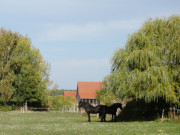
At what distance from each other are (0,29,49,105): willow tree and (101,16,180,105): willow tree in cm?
3520

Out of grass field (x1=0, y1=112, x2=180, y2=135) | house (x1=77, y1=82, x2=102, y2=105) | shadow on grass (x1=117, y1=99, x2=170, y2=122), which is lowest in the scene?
grass field (x1=0, y1=112, x2=180, y2=135)

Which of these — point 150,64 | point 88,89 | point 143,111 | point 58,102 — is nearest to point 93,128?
point 150,64

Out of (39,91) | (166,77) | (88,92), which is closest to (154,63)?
(166,77)

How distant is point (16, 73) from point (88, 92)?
32.1 m

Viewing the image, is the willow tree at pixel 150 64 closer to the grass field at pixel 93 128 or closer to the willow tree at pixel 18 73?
the grass field at pixel 93 128

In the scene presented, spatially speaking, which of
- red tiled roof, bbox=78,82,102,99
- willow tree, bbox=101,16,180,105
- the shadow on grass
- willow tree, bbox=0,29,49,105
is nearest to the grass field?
willow tree, bbox=101,16,180,105

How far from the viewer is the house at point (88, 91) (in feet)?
282

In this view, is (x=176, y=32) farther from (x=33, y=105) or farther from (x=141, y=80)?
(x=33, y=105)

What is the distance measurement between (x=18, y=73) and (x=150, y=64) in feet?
137

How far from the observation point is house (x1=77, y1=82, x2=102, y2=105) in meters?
86.0

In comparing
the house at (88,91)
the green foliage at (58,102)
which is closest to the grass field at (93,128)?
the green foliage at (58,102)

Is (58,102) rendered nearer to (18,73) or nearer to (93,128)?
(18,73)

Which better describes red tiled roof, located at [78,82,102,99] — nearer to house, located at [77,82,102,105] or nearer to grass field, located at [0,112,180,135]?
house, located at [77,82,102,105]

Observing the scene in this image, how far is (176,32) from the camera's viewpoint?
28906mm
